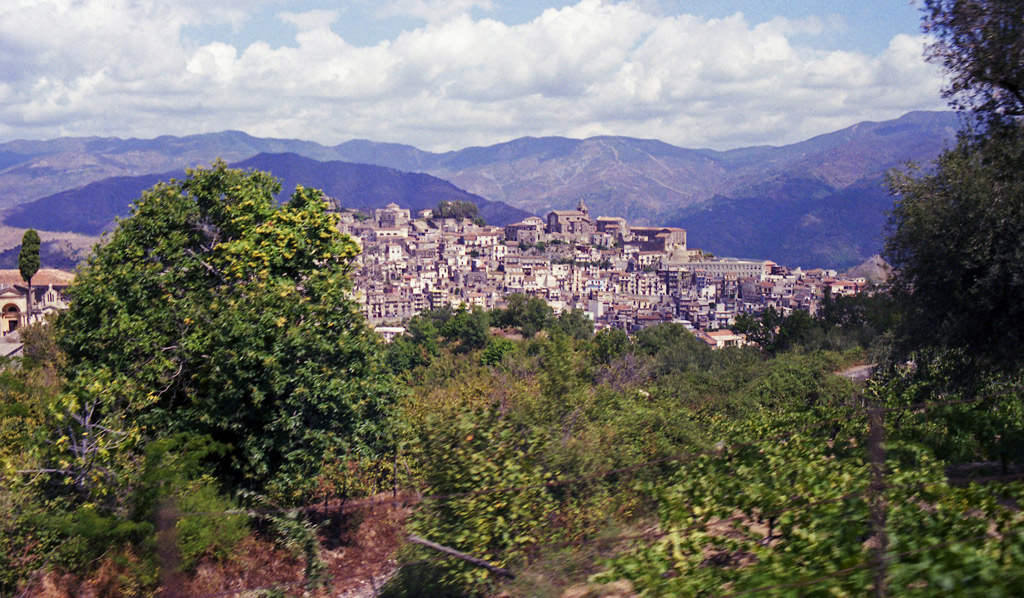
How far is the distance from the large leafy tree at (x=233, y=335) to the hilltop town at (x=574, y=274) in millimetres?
65905

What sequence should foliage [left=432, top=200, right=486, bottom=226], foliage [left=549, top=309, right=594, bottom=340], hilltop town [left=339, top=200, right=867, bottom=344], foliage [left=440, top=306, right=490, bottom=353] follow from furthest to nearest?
foliage [left=432, top=200, right=486, bottom=226], hilltop town [left=339, top=200, right=867, bottom=344], foliage [left=549, top=309, right=594, bottom=340], foliage [left=440, top=306, right=490, bottom=353]

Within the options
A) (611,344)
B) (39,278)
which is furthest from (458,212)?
(611,344)

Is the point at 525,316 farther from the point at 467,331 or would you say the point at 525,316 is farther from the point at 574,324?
the point at 467,331

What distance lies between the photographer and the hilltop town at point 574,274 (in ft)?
305

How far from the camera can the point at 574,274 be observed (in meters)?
108

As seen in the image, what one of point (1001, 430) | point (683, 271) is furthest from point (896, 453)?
point (683, 271)

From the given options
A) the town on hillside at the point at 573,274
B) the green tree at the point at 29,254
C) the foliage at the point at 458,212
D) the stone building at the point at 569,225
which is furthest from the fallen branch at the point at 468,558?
the foliage at the point at 458,212

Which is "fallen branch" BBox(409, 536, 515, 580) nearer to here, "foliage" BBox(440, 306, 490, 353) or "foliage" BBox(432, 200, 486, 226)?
"foliage" BBox(440, 306, 490, 353)

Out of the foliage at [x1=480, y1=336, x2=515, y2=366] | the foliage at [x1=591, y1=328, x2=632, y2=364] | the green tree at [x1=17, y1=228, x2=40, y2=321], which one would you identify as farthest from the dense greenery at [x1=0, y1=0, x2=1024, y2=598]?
the foliage at [x1=480, y1=336, x2=515, y2=366]

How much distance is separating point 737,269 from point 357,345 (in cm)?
11365

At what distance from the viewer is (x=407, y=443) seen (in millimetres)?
7684

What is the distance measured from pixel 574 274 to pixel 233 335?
101 meters

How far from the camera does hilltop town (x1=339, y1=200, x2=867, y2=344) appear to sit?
92875mm

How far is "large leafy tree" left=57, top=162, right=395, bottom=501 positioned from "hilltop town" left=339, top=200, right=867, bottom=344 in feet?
216
